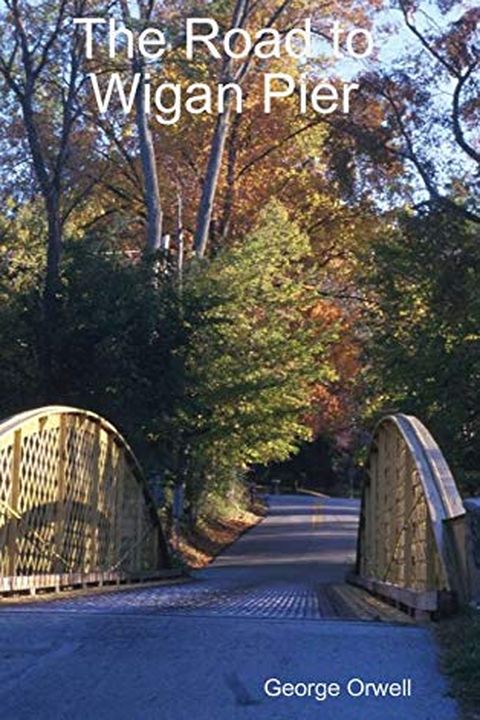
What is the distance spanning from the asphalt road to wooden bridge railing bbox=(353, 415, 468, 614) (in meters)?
0.72

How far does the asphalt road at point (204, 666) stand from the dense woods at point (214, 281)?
12.6 metres

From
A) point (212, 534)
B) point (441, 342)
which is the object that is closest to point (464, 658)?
point (441, 342)

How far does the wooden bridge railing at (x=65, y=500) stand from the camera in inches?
524

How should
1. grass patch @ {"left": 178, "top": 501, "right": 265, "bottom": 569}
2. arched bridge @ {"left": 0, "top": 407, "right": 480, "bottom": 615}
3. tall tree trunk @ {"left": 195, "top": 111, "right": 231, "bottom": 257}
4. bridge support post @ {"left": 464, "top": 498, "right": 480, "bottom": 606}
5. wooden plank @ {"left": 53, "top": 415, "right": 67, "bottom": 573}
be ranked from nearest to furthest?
bridge support post @ {"left": 464, "top": 498, "right": 480, "bottom": 606} < arched bridge @ {"left": 0, "top": 407, "right": 480, "bottom": 615} < wooden plank @ {"left": 53, "top": 415, "right": 67, "bottom": 573} < tall tree trunk @ {"left": 195, "top": 111, "right": 231, "bottom": 257} < grass patch @ {"left": 178, "top": 501, "right": 265, "bottom": 569}

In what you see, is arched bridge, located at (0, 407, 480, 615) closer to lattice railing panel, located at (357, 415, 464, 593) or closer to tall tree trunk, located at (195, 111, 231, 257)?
lattice railing panel, located at (357, 415, 464, 593)

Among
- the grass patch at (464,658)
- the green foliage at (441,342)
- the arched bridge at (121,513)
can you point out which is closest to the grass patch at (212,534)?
the green foliage at (441,342)

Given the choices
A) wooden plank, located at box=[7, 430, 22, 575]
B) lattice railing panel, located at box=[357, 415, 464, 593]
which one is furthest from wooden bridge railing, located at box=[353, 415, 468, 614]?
wooden plank, located at box=[7, 430, 22, 575]

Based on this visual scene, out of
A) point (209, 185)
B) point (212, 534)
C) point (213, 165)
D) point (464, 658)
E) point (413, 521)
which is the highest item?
point (213, 165)

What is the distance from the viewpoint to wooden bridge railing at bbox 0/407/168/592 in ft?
43.7

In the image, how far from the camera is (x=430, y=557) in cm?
1020

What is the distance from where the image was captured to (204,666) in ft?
24.1

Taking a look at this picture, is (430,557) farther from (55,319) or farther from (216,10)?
(216,10)

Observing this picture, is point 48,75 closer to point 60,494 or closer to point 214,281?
point 214,281

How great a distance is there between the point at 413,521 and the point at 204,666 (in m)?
5.29
